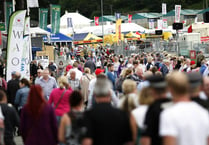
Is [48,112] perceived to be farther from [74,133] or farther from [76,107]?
[74,133]

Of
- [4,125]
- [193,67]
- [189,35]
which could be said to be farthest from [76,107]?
[189,35]

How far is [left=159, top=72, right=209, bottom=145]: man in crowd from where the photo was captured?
5434mm

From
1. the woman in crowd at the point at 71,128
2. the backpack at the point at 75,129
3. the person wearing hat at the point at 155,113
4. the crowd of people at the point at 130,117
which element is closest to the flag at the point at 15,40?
the crowd of people at the point at 130,117

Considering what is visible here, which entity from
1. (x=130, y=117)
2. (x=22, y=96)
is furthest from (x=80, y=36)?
(x=130, y=117)

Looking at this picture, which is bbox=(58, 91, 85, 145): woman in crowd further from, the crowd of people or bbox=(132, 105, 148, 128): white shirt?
bbox=(132, 105, 148, 128): white shirt

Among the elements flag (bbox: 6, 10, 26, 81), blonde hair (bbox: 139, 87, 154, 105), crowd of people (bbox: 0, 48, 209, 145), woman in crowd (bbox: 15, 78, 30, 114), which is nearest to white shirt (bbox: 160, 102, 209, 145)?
crowd of people (bbox: 0, 48, 209, 145)

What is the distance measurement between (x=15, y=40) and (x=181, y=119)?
13676 millimetres

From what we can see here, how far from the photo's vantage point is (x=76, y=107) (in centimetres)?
789

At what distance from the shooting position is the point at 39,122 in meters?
8.34

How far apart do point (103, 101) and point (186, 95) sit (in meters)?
1.29

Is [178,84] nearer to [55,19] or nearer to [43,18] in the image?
[55,19]

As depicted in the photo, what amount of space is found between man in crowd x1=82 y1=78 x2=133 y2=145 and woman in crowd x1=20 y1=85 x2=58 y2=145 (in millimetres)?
1903

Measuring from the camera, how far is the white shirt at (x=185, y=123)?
5.43 m

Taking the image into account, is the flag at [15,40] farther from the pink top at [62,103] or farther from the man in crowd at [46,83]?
the pink top at [62,103]
